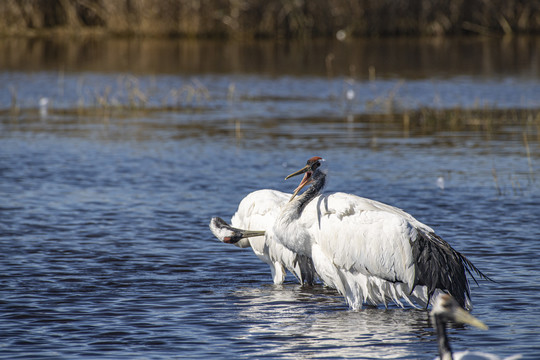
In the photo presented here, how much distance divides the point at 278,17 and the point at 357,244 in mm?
28787

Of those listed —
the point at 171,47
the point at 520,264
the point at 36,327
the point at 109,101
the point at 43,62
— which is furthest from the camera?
the point at 171,47

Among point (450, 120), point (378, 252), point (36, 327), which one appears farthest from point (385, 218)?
point (450, 120)

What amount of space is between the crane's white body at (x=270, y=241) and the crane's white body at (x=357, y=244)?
1.01 feet

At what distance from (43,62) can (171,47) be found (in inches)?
237

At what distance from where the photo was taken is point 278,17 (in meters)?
35.6

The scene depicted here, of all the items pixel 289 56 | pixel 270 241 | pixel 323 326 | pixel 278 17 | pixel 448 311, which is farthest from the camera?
pixel 278 17

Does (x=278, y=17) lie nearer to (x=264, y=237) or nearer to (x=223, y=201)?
(x=223, y=201)

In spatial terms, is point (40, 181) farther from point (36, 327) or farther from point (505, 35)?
point (505, 35)

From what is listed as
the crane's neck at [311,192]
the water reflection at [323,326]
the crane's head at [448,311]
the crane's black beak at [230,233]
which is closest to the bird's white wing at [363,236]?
the crane's neck at [311,192]

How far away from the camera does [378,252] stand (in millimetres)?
7395

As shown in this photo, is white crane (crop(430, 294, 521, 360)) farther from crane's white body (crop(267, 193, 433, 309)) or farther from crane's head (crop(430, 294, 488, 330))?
crane's white body (crop(267, 193, 433, 309))

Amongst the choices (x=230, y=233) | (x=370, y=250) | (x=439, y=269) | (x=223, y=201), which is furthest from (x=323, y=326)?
(x=223, y=201)

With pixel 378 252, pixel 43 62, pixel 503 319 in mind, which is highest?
pixel 43 62

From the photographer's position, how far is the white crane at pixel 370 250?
7.22m
